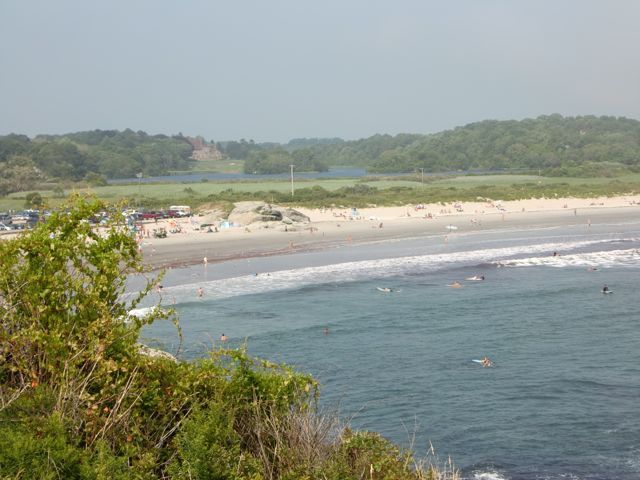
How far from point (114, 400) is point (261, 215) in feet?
181

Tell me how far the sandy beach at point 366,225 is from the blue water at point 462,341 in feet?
16.3

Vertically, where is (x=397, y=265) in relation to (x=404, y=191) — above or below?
below

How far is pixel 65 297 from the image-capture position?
414 inches

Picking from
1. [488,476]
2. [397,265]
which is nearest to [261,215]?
[397,265]

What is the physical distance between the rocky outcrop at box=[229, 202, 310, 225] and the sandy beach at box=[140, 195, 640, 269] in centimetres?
109

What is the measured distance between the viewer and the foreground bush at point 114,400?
901 cm

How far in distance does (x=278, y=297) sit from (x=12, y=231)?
2891 cm

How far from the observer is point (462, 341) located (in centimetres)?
2741

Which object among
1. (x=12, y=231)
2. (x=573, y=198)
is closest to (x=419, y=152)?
(x=573, y=198)

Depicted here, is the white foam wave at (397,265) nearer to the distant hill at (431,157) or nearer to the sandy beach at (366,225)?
the sandy beach at (366,225)

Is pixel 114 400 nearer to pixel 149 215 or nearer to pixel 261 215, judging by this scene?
pixel 261 215

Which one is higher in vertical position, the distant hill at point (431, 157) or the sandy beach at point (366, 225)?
the distant hill at point (431, 157)

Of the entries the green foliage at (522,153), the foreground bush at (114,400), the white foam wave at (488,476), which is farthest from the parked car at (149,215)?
the green foliage at (522,153)

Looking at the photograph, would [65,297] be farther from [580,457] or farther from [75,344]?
[580,457]
